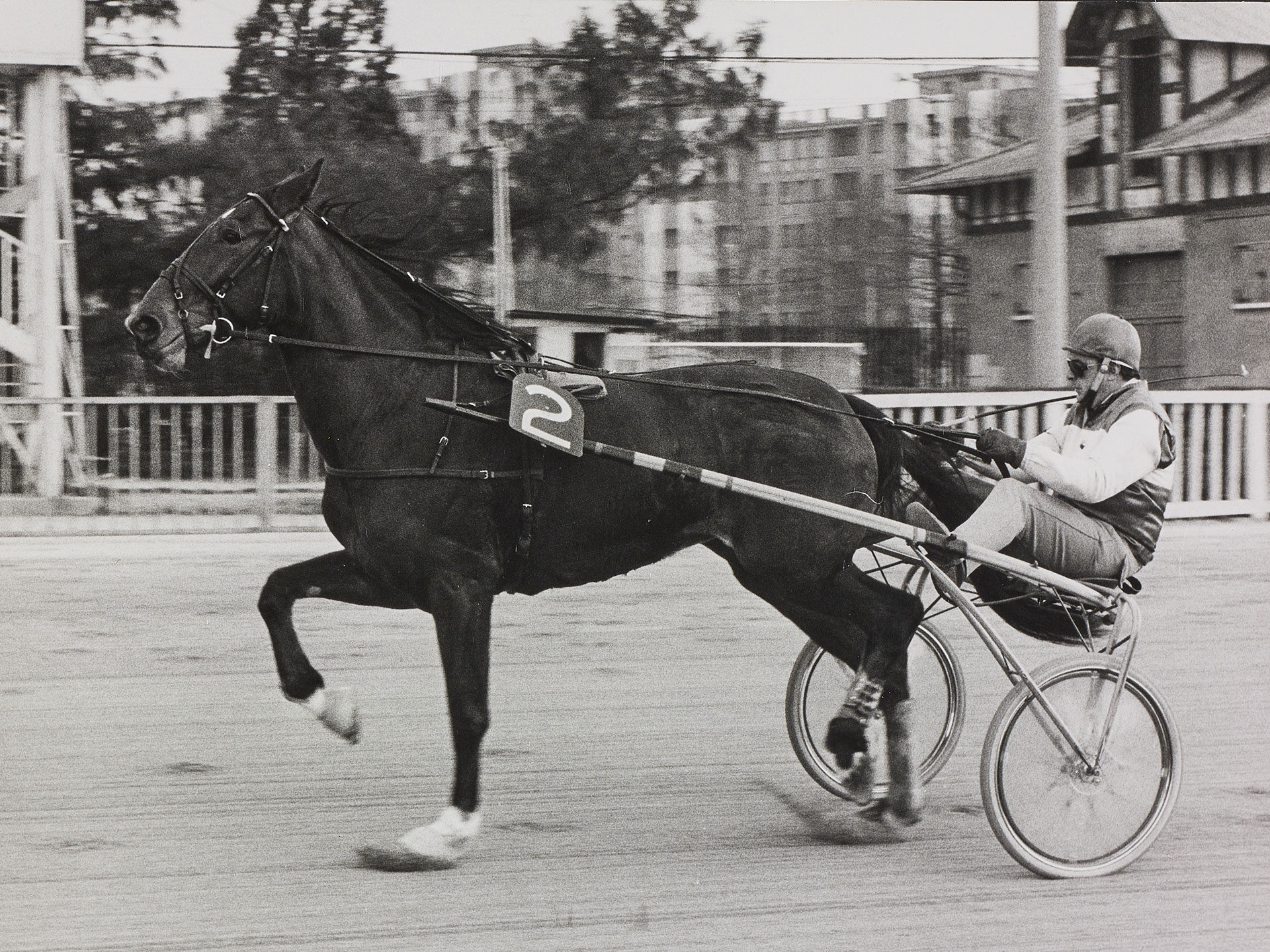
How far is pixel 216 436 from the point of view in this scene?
10.9 meters

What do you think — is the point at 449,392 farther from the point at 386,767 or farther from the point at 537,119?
the point at 537,119

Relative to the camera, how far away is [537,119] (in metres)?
14.4

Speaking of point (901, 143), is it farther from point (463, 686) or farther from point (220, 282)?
point (463, 686)

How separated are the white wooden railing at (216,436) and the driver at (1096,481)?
6518 millimetres

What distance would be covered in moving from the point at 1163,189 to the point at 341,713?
63.0 ft

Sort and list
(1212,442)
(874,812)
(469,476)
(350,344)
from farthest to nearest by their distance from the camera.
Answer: (1212,442), (874,812), (350,344), (469,476)

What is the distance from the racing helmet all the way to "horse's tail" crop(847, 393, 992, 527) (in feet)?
2.09

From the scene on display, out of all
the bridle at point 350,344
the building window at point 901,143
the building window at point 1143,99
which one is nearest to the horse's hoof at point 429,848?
the bridle at point 350,344

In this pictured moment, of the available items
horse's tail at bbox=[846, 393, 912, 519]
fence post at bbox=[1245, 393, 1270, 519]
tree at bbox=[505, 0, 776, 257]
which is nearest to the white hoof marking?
horse's tail at bbox=[846, 393, 912, 519]

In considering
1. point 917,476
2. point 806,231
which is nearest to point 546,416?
point 917,476

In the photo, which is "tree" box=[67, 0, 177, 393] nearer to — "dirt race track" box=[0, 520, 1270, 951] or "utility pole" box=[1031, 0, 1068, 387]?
"dirt race track" box=[0, 520, 1270, 951]

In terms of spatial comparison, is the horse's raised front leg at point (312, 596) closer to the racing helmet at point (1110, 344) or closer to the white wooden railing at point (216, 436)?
the racing helmet at point (1110, 344)

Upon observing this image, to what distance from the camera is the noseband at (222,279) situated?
4230 millimetres

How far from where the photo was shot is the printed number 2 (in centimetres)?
420
